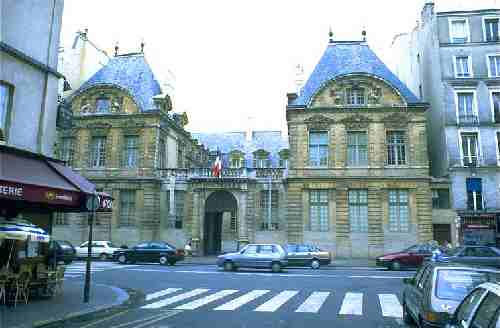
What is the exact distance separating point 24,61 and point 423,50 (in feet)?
111

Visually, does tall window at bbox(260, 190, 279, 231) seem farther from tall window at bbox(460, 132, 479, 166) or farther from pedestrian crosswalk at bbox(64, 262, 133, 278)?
tall window at bbox(460, 132, 479, 166)

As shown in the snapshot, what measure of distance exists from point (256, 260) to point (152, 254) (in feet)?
26.0

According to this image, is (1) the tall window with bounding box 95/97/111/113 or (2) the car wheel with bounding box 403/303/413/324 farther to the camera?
(1) the tall window with bounding box 95/97/111/113

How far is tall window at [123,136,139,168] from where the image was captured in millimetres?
34875

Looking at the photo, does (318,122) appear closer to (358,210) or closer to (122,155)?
(358,210)

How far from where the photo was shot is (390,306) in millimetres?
11375

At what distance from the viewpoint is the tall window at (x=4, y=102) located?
11.6 meters

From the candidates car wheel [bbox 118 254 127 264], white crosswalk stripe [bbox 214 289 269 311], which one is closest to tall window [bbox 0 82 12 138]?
white crosswalk stripe [bbox 214 289 269 311]

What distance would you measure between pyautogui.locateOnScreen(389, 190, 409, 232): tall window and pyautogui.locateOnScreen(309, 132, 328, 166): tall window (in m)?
5.45

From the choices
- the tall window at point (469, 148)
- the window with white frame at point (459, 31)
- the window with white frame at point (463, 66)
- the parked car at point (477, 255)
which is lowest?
the parked car at point (477, 255)

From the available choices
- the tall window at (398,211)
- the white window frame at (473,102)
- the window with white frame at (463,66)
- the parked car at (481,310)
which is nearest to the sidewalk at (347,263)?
the tall window at (398,211)

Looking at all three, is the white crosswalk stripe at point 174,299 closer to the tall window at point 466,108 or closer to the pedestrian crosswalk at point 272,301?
the pedestrian crosswalk at point 272,301

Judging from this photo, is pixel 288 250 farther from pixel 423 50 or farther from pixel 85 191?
pixel 423 50

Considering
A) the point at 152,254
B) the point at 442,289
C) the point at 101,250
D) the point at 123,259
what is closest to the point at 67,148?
the point at 101,250
